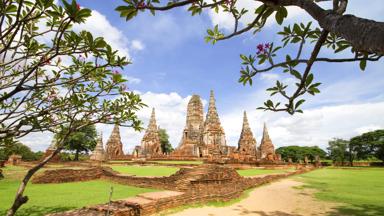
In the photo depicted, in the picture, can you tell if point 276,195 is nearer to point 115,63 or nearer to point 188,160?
point 115,63

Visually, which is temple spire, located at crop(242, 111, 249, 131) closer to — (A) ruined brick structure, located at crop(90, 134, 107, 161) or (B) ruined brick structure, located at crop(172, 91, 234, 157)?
(B) ruined brick structure, located at crop(172, 91, 234, 157)

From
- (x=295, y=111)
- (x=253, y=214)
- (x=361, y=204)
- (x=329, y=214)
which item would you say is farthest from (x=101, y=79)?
(x=361, y=204)

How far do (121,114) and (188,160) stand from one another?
23.0m

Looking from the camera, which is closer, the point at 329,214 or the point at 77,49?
the point at 77,49

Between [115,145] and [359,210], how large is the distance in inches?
1176

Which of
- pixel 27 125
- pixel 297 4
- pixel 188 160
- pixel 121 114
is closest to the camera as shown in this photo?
pixel 297 4

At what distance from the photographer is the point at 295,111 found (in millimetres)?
2369

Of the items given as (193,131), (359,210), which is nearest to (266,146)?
(193,131)

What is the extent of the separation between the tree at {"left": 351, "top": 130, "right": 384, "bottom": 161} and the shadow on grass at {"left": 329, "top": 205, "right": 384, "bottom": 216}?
4232 centimetres

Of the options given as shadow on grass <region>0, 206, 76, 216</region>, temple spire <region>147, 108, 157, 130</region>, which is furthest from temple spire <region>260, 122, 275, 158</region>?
shadow on grass <region>0, 206, 76, 216</region>

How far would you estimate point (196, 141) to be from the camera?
28.6m

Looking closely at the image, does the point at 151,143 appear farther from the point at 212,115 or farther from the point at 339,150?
the point at 339,150

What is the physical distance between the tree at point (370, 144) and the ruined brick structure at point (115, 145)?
1613 inches

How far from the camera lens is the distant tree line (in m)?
42.3
